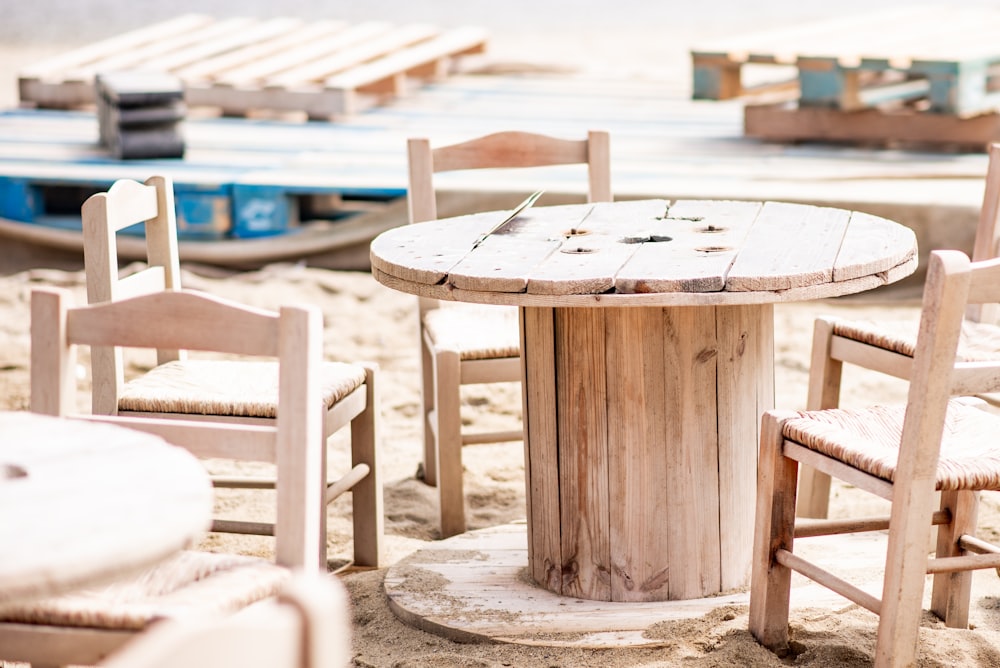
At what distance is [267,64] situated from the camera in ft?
23.3

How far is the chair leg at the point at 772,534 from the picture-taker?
7.72ft

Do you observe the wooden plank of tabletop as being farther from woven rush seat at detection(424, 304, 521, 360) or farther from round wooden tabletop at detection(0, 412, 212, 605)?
round wooden tabletop at detection(0, 412, 212, 605)

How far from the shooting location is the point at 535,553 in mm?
2723

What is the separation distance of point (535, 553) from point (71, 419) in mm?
1200

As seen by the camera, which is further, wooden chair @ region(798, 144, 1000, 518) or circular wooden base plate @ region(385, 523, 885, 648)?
wooden chair @ region(798, 144, 1000, 518)

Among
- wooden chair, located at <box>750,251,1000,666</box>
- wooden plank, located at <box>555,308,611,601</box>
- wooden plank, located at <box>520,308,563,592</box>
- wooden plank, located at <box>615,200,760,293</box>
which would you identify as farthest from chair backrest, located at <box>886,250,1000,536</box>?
wooden plank, located at <box>520,308,563,592</box>

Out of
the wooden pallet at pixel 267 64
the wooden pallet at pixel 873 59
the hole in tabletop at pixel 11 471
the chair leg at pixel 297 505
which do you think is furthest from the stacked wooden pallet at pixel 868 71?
the hole in tabletop at pixel 11 471

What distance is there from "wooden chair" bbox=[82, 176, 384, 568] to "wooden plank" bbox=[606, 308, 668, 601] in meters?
0.58

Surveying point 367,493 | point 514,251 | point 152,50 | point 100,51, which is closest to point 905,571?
point 514,251

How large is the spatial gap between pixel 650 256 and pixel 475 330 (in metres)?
0.84

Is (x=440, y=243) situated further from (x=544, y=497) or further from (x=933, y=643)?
(x=933, y=643)

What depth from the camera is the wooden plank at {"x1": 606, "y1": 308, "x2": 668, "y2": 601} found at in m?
2.50

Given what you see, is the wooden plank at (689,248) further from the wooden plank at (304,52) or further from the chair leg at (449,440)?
the wooden plank at (304,52)

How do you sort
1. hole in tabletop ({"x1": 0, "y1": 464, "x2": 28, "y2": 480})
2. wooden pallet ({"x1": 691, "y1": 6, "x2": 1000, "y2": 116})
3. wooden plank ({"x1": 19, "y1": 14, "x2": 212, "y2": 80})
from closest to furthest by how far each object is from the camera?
hole in tabletop ({"x1": 0, "y1": 464, "x2": 28, "y2": 480}) → wooden pallet ({"x1": 691, "y1": 6, "x2": 1000, "y2": 116}) → wooden plank ({"x1": 19, "y1": 14, "x2": 212, "y2": 80})
